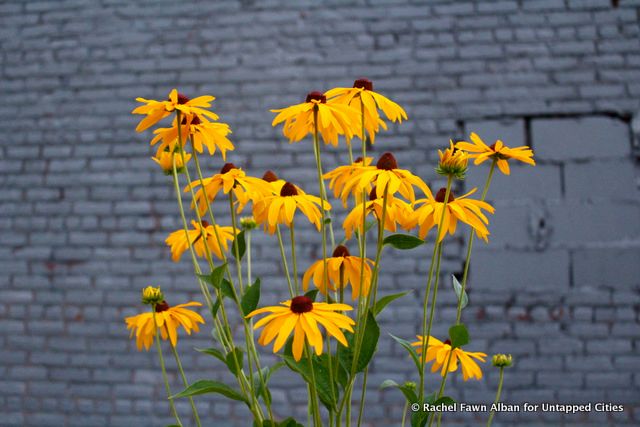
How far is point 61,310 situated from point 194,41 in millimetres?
1208

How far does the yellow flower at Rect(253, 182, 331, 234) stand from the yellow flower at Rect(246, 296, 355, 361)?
101 millimetres

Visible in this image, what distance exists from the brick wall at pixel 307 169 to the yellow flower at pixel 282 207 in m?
2.02

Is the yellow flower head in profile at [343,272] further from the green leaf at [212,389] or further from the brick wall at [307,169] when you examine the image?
the brick wall at [307,169]

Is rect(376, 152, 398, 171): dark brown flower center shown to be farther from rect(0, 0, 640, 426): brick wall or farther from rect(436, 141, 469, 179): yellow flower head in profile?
rect(0, 0, 640, 426): brick wall

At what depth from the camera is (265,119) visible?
3.09 meters

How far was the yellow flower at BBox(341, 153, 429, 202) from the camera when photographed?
2.82 ft

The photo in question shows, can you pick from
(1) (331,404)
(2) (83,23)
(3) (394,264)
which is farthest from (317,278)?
(2) (83,23)

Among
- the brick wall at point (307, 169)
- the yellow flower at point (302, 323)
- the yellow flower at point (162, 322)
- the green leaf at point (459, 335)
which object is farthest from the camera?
the brick wall at point (307, 169)

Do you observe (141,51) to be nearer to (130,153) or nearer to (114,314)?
(130,153)

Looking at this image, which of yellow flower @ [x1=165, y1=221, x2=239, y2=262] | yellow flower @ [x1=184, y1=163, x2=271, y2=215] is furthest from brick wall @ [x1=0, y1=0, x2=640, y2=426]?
yellow flower @ [x1=184, y1=163, x2=271, y2=215]

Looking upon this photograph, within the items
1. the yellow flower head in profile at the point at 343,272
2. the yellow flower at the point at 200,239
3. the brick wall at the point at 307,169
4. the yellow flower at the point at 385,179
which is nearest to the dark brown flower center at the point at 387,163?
the yellow flower at the point at 385,179

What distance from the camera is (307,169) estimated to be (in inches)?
120

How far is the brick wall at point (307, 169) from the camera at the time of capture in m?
2.88

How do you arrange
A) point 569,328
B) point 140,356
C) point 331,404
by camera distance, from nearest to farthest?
point 331,404 < point 569,328 < point 140,356
